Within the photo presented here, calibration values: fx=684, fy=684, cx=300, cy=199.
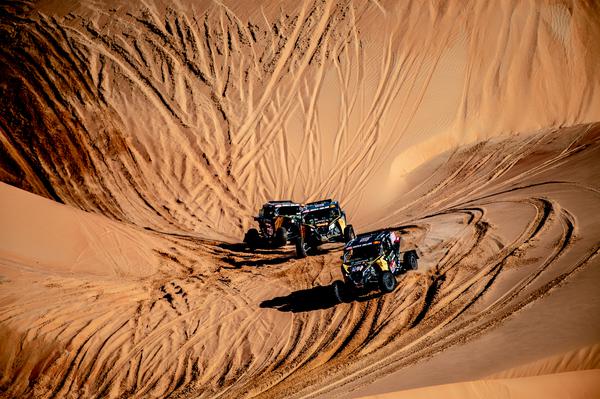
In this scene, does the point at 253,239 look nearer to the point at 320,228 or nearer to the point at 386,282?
the point at 320,228

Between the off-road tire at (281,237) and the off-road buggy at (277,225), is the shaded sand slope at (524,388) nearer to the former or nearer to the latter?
the off-road tire at (281,237)

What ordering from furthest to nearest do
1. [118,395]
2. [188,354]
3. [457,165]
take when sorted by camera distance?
[457,165]
[188,354]
[118,395]

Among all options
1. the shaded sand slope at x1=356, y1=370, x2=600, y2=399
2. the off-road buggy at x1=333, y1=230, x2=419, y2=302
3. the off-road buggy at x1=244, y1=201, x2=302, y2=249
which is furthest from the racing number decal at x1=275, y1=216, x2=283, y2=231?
the shaded sand slope at x1=356, y1=370, x2=600, y2=399

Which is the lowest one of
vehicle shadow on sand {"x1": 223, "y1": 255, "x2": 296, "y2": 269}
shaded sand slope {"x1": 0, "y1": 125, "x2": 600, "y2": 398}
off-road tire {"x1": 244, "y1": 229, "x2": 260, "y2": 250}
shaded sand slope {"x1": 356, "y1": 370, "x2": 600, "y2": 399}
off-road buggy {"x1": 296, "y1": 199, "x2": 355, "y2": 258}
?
shaded sand slope {"x1": 356, "y1": 370, "x2": 600, "y2": 399}

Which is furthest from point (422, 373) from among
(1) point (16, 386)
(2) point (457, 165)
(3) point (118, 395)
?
(2) point (457, 165)

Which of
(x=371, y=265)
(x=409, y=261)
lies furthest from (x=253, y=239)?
(x=371, y=265)

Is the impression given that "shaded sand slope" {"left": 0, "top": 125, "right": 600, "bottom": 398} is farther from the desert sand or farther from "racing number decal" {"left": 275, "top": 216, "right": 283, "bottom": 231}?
"racing number decal" {"left": 275, "top": 216, "right": 283, "bottom": 231}

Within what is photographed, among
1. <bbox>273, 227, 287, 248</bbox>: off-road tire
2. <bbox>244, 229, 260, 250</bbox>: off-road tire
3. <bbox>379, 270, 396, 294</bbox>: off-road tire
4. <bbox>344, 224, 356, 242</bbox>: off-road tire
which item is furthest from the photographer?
<bbox>244, 229, 260, 250</bbox>: off-road tire

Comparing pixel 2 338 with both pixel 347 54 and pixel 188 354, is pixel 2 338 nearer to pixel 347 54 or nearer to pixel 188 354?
pixel 188 354
